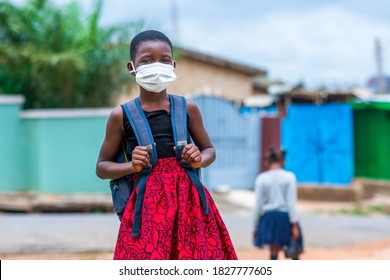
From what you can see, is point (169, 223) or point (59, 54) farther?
point (59, 54)

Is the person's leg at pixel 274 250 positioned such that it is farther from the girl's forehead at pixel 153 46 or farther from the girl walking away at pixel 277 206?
the girl's forehead at pixel 153 46

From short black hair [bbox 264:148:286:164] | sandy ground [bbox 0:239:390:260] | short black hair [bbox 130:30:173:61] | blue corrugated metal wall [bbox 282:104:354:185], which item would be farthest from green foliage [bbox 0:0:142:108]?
short black hair [bbox 130:30:173:61]

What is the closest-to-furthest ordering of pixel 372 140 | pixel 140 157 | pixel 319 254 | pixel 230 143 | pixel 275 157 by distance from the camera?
pixel 140 157 < pixel 275 157 < pixel 319 254 < pixel 372 140 < pixel 230 143

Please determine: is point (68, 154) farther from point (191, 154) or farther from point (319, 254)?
point (191, 154)

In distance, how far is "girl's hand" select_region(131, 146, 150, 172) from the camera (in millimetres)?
3410

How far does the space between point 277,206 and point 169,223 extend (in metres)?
4.81

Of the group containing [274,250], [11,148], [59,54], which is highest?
[59,54]

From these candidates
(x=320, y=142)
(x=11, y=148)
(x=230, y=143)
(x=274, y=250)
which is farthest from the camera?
(x=230, y=143)

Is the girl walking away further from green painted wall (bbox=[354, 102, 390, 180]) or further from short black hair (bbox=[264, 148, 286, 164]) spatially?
green painted wall (bbox=[354, 102, 390, 180])

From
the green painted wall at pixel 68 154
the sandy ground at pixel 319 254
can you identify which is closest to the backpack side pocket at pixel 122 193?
the sandy ground at pixel 319 254

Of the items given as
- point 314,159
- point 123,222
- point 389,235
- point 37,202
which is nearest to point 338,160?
point 314,159

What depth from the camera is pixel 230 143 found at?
A: 1914 cm

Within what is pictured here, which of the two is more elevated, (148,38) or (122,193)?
(148,38)

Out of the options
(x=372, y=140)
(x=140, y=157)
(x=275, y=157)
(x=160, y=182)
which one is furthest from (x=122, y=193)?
(x=372, y=140)
